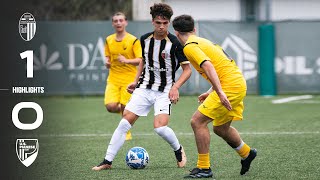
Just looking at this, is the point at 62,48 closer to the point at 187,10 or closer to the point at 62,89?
the point at 62,89

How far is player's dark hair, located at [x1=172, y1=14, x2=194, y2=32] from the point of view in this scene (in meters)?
8.45

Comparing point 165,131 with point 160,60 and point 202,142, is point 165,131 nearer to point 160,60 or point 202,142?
point 160,60

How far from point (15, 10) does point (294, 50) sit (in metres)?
17.9

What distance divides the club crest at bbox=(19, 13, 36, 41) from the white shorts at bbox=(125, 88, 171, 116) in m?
3.89

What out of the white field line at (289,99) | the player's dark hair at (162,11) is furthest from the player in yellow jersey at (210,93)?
the white field line at (289,99)

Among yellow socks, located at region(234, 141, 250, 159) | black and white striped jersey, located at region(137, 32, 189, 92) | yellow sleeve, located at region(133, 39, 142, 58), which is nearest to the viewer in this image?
yellow socks, located at region(234, 141, 250, 159)

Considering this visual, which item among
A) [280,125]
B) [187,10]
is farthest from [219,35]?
[187,10]

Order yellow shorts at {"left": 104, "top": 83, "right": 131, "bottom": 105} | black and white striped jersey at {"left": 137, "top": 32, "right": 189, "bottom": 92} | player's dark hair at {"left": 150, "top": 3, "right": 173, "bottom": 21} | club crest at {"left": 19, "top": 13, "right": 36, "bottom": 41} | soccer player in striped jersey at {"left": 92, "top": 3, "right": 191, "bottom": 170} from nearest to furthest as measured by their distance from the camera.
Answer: club crest at {"left": 19, "top": 13, "right": 36, "bottom": 41}
player's dark hair at {"left": 150, "top": 3, "right": 173, "bottom": 21}
soccer player in striped jersey at {"left": 92, "top": 3, "right": 191, "bottom": 170}
black and white striped jersey at {"left": 137, "top": 32, "right": 189, "bottom": 92}
yellow shorts at {"left": 104, "top": 83, "right": 131, "bottom": 105}

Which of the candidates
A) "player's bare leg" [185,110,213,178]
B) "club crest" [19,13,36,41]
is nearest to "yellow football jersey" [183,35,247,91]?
"player's bare leg" [185,110,213,178]

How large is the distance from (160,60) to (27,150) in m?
3.69

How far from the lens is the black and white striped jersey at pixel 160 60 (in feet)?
31.4

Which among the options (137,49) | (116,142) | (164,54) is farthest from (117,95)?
(116,142)

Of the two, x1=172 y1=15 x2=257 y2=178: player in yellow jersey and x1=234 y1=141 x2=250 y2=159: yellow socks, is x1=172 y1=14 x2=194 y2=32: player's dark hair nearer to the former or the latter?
x1=172 y1=15 x2=257 y2=178: player in yellow jersey

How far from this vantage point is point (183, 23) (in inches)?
334
